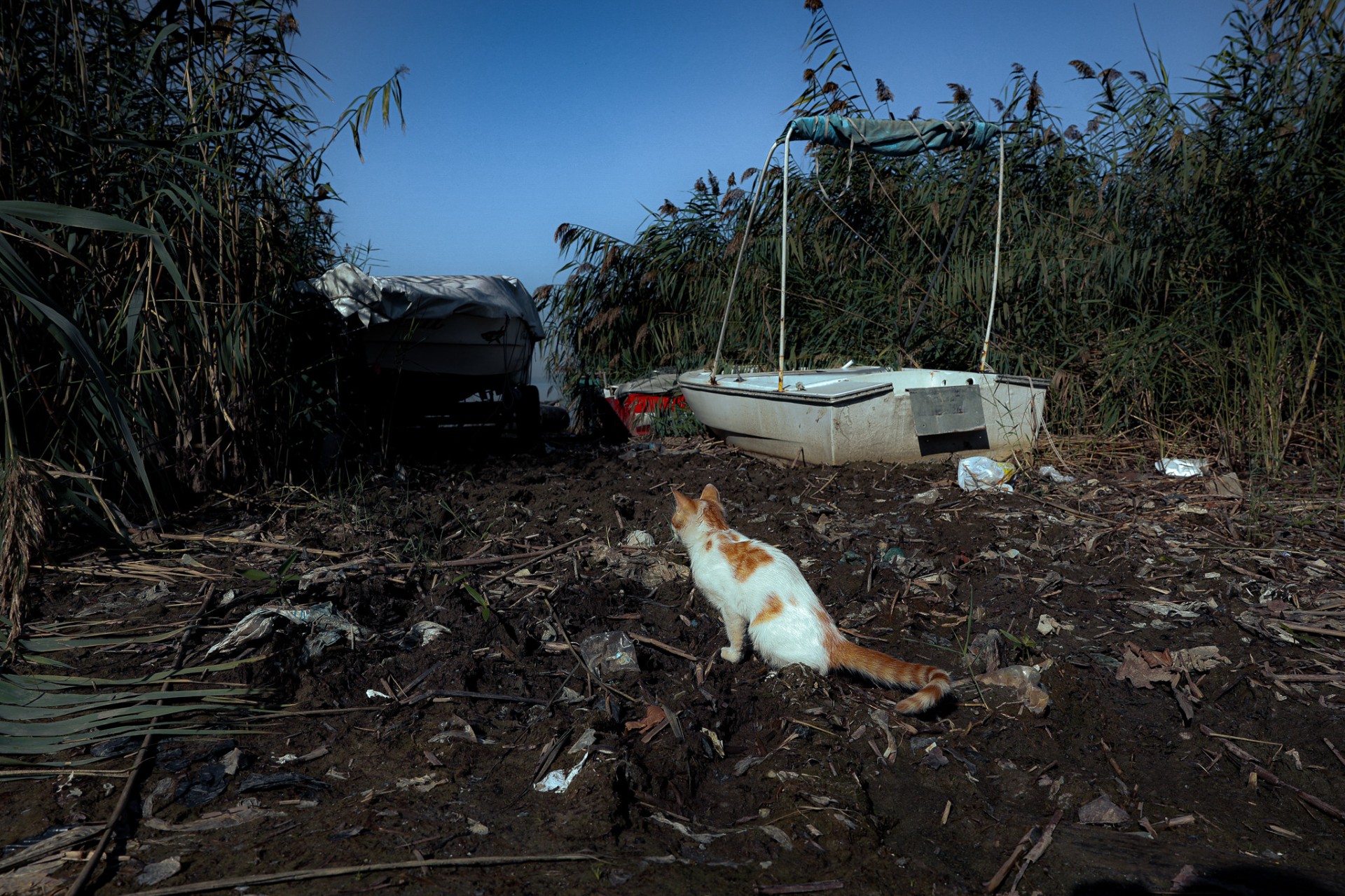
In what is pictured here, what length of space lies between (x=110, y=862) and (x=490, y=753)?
33.0 inches

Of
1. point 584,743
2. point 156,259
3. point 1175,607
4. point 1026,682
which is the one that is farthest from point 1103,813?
point 156,259

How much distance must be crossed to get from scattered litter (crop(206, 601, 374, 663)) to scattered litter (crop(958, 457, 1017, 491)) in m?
3.64

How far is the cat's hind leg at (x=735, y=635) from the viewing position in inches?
104

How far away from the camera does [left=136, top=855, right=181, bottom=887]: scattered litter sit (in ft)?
4.96

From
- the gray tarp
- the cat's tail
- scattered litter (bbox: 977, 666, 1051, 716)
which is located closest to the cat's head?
the cat's tail

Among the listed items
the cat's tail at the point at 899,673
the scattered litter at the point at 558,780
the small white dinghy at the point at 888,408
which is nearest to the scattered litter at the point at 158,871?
the scattered litter at the point at 558,780

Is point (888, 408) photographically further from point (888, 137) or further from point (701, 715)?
point (701, 715)

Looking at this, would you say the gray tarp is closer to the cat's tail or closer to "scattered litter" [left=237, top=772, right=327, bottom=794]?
"scattered litter" [left=237, top=772, right=327, bottom=794]

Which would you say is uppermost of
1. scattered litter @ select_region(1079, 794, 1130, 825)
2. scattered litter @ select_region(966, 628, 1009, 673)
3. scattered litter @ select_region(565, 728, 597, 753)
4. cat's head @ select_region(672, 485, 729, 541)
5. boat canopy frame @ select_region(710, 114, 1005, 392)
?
boat canopy frame @ select_region(710, 114, 1005, 392)

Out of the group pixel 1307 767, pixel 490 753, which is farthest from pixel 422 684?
pixel 1307 767

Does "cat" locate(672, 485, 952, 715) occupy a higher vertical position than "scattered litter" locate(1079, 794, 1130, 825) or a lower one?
higher

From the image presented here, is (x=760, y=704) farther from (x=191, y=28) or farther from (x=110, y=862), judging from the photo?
(x=191, y=28)

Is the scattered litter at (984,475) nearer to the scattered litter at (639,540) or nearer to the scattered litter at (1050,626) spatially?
the scattered litter at (1050,626)

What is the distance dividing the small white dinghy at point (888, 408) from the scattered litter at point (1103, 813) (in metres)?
3.32
